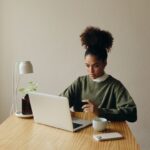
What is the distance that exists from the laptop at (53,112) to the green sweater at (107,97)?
195mm

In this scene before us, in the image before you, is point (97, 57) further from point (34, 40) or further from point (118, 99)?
point (34, 40)

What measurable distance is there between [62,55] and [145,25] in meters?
0.90

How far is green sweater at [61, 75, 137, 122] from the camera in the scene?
185 cm

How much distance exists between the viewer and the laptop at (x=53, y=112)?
5.31 feet

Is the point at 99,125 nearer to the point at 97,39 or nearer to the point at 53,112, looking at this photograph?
the point at 53,112

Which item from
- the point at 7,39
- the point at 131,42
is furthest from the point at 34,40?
the point at 131,42

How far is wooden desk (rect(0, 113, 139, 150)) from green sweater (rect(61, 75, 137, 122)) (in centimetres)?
9

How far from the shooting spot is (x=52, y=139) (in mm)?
1521

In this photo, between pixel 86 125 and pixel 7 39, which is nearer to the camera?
pixel 86 125

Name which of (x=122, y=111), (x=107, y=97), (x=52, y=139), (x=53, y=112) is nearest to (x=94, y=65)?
(x=107, y=97)

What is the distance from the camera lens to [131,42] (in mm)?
2977

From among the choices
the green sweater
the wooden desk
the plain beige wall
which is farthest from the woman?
the plain beige wall

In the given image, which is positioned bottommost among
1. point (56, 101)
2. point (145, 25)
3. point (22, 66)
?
point (56, 101)

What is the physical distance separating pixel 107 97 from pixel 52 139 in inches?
29.4
